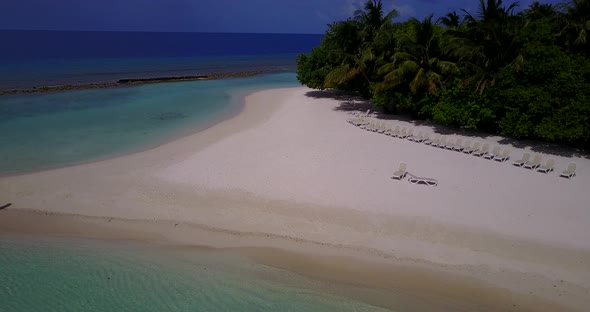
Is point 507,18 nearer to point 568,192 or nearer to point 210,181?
point 568,192

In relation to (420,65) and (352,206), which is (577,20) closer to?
(420,65)

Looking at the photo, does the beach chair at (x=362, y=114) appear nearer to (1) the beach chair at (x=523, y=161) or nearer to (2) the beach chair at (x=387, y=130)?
(2) the beach chair at (x=387, y=130)

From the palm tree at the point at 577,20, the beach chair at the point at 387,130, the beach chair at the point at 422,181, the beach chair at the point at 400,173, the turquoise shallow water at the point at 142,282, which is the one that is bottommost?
the turquoise shallow water at the point at 142,282

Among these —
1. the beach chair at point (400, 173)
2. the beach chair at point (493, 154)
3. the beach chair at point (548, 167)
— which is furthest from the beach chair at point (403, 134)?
the beach chair at point (548, 167)

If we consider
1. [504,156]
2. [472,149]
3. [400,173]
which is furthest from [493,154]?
→ [400,173]

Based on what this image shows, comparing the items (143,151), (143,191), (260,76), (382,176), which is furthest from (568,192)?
(260,76)

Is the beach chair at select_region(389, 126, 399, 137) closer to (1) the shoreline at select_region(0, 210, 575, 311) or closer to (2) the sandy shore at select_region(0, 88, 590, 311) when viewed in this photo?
(2) the sandy shore at select_region(0, 88, 590, 311)
